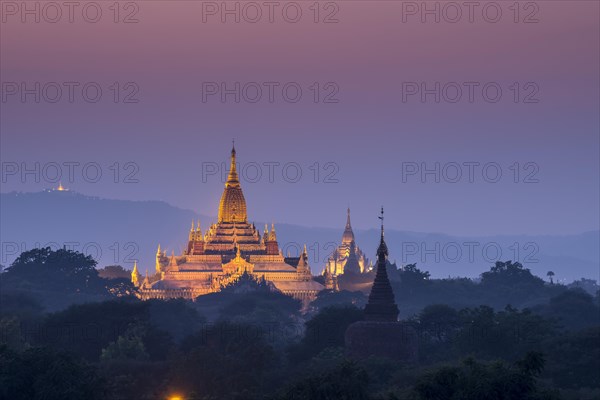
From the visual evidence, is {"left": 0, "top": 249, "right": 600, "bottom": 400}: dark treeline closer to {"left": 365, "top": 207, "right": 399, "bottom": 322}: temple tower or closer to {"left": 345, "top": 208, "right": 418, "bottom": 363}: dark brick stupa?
{"left": 345, "top": 208, "right": 418, "bottom": 363}: dark brick stupa

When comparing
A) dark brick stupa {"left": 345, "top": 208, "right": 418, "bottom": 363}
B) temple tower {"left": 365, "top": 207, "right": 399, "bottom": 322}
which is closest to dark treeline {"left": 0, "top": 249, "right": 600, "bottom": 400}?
dark brick stupa {"left": 345, "top": 208, "right": 418, "bottom": 363}

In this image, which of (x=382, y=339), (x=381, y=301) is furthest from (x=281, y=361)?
(x=381, y=301)

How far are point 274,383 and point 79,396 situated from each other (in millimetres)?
15443

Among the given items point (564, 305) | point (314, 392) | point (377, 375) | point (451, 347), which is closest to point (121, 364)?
point (377, 375)

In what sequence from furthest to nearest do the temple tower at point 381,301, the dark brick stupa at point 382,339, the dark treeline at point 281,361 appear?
the temple tower at point 381,301 → the dark brick stupa at point 382,339 → the dark treeline at point 281,361

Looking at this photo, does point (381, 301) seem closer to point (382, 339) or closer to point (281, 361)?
point (382, 339)

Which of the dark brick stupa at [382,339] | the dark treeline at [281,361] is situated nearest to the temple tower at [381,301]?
the dark brick stupa at [382,339]

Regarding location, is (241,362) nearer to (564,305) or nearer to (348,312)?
(348,312)

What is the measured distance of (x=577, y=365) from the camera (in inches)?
4279

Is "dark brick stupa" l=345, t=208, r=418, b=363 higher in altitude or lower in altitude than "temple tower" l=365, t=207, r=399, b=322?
lower

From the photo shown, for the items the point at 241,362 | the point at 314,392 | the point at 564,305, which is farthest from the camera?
the point at 564,305

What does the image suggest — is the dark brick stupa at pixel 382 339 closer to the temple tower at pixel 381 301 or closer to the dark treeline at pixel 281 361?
the temple tower at pixel 381 301

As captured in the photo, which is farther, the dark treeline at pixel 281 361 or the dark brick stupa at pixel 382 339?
the dark brick stupa at pixel 382 339

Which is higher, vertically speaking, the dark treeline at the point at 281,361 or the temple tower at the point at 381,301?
the temple tower at the point at 381,301
